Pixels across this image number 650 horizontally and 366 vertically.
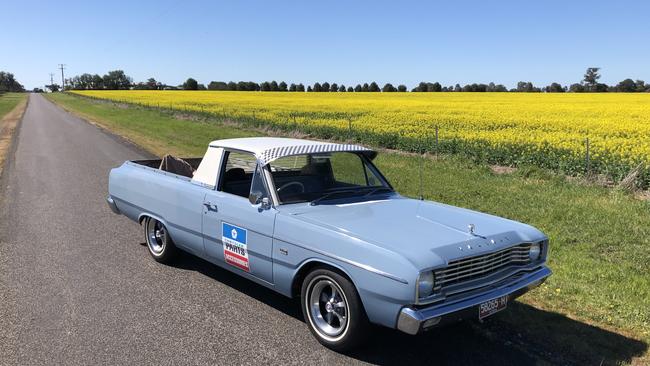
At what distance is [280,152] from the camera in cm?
465

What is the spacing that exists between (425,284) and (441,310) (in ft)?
0.73

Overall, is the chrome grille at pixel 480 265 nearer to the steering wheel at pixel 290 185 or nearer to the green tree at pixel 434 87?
the steering wheel at pixel 290 185

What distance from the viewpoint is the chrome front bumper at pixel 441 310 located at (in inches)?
128

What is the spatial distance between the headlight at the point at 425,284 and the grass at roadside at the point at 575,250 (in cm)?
122

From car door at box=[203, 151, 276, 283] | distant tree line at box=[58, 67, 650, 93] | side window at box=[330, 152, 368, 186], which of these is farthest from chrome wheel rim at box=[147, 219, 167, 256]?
distant tree line at box=[58, 67, 650, 93]

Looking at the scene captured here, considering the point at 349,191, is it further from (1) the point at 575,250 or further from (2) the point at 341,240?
(1) the point at 575,250

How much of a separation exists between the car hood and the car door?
0.27m

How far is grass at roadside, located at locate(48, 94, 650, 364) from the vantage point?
13.1ft

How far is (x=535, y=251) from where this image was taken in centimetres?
407

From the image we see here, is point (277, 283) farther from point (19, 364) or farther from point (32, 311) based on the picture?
point (32, 311)

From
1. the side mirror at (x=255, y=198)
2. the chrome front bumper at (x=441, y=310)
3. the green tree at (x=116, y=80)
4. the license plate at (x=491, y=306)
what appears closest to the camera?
the chrome front bumper at (x=441, y=310)

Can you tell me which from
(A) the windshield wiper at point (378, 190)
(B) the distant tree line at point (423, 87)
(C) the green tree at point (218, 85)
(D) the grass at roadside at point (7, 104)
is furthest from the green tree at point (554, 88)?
(A) the windshield wiper at point (378, 190)

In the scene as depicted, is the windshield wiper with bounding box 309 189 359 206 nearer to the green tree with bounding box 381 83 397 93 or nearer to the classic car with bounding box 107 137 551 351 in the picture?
the classic car with bounding box 107 137 551 351

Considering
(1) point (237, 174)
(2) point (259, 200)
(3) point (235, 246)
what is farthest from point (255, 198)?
(1) point (237, 174)
